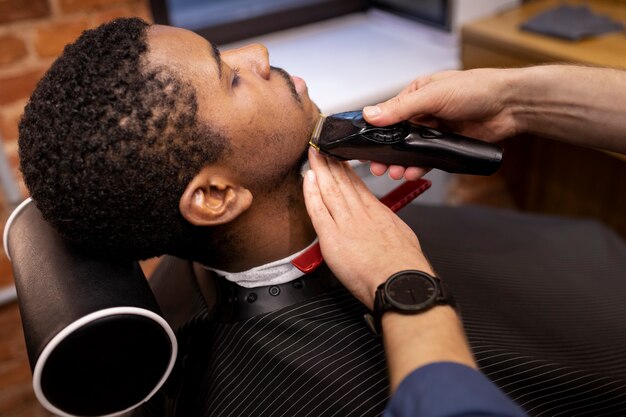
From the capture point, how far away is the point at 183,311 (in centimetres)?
115

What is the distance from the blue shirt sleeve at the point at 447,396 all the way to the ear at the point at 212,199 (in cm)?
41

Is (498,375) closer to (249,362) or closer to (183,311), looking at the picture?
(249,362)

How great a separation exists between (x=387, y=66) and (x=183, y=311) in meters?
1.10

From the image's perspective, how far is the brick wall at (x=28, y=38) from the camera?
145 cm

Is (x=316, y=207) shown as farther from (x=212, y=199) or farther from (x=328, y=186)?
(x=212, y=199)

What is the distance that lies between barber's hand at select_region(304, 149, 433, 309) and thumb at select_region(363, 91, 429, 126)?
0.10 m

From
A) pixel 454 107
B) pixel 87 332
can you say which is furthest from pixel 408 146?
pixel 87 332

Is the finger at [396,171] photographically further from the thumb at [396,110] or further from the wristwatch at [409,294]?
the wristwatch at [409,294]

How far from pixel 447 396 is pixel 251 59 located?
0.65 m

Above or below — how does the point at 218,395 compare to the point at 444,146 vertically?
below

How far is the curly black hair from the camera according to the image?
82 cm

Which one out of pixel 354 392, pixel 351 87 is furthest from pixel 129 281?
pixel 351 87

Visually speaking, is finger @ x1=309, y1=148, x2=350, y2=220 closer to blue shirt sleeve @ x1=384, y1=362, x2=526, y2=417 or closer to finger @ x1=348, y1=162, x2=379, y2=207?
finger @ x1=348, y1=162, x2=379, y2=207

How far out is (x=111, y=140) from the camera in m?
0.82
